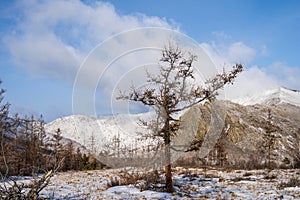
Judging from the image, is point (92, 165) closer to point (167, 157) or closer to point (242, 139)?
point (167, 157)

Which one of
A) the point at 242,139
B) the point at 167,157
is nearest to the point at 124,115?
the point at 167,157

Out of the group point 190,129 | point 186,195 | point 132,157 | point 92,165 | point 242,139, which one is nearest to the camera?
point 186,195

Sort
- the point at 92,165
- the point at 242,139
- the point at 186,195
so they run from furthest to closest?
the point at 242,139
the point at 92,165
the point at 186,195

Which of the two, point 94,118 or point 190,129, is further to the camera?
point 190,129

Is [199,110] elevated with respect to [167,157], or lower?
elevated

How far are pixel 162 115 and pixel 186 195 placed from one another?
382 centimetres

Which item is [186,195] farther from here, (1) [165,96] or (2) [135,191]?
(1) [165,96]

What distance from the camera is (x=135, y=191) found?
1530 centimetres

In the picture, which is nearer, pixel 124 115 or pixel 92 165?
pixel 124 115

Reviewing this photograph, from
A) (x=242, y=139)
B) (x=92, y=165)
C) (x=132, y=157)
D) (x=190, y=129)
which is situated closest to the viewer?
(x=190, y=129)

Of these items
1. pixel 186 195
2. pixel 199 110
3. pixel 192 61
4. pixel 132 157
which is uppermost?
pixel 192 61

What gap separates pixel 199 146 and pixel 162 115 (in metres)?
2.35

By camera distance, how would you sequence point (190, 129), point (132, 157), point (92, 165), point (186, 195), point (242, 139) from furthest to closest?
1. point (242, 139)
2. point (92, 165)
3. point (132, 157)
4. point (190, 129)
5. point (186, 195)

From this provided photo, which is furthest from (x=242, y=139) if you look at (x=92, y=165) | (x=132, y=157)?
(x=132, y=157)
